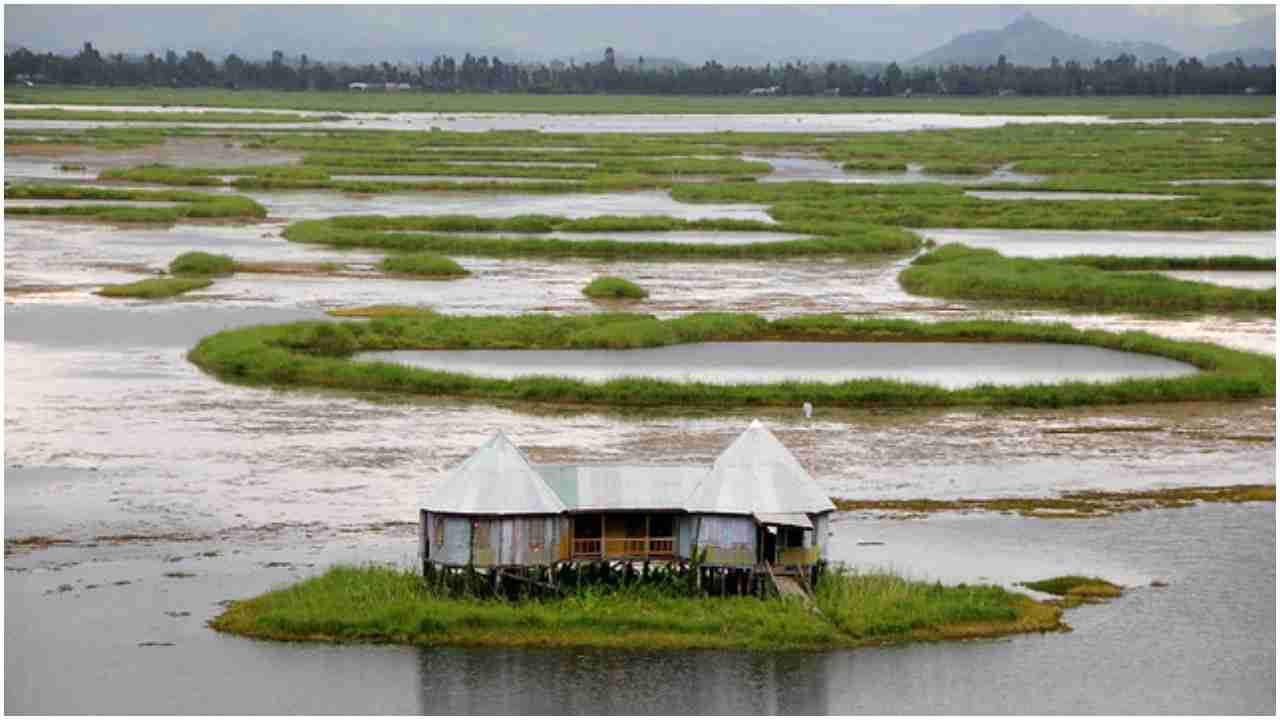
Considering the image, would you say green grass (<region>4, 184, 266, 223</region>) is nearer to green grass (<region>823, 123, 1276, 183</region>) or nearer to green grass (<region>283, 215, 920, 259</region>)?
green grass (<region>283, 215, 920, 259</region>)

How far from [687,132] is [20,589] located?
342ft

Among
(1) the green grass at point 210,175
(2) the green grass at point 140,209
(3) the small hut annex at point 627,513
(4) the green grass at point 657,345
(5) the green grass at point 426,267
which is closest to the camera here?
(3) the small hut annex at point 627,513

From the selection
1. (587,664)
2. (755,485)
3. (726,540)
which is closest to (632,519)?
(726,540)

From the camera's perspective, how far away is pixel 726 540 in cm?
2233

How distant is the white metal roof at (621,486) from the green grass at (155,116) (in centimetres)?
10475

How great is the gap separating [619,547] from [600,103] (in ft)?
517

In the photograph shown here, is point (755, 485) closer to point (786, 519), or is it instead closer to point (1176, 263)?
point (786, 519)

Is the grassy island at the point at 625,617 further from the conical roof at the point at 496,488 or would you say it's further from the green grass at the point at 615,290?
the green grass at the point at 615,290

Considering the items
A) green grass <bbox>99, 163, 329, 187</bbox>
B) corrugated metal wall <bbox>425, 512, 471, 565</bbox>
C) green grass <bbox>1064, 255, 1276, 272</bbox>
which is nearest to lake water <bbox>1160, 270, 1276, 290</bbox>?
green grass <bbox>1064, 255, 1276, 272</bbox>

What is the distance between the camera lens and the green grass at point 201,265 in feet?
168

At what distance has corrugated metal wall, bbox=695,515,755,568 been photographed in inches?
877

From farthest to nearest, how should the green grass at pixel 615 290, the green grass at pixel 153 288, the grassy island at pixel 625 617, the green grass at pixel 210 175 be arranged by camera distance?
the green grass at pixel 210 175
the green grass at pixel 153 288
the green grass at pixel 615 290
the grassy island at pixel 625 617

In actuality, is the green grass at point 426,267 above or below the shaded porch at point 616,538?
below

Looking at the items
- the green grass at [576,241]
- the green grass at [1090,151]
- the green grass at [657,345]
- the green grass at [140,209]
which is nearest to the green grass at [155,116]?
the green grass at [1090,151]
